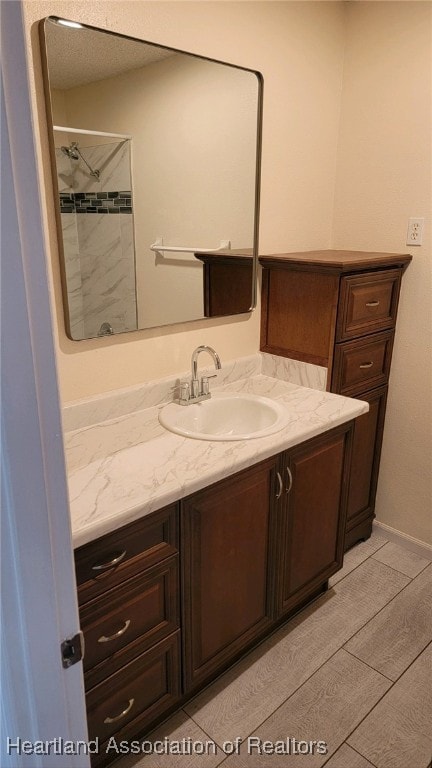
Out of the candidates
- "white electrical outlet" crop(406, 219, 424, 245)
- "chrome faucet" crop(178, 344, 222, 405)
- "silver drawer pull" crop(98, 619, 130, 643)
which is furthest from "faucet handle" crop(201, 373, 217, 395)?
"white electrical outlet" crop(406, 219, 424, 245)

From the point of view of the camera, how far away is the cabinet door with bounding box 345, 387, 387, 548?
2.32 m

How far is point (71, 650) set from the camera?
27.3 inches

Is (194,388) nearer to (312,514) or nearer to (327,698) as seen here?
(312,514)

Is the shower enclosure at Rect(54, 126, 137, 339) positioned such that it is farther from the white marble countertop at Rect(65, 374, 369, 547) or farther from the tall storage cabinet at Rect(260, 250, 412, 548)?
the tall storage cabinet at Rect(260, 250, 412, 548)

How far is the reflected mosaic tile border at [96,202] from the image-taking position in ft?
4.98

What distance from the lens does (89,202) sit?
157 centimetres

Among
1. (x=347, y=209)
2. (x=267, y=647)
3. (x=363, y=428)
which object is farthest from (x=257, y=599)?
(x=347, y=209)

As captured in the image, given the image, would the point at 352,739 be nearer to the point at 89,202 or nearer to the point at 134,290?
the point at 134,290

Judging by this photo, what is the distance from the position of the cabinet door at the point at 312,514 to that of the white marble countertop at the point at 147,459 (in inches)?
3.8

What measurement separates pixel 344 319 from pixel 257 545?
0.92m

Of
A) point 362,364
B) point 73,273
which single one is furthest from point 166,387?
point 362,364

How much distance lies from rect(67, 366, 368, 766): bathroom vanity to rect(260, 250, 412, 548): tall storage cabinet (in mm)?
218

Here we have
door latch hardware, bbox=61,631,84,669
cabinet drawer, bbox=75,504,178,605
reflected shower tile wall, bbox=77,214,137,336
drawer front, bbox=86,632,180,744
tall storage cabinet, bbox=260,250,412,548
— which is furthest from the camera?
tall storage cabinet, bbox=260,250,412,548

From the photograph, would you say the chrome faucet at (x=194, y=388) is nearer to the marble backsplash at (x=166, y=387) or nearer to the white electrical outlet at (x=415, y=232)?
the marble backsplash at (x=166, y=387)
